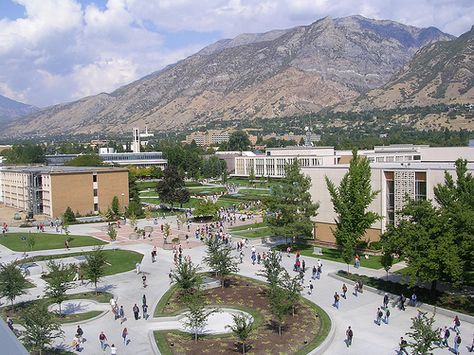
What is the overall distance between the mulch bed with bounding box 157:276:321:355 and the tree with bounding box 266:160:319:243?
13333 mm

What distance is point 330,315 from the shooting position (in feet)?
85.6

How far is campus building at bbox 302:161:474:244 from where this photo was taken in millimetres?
36969

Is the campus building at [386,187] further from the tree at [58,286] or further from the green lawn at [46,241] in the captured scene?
the tree at [58,286]

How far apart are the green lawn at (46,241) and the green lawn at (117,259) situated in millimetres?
4582

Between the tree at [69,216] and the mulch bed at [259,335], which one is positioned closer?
the mulch bed at [259,335]

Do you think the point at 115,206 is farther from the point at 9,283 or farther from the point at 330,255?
the point at 9,283

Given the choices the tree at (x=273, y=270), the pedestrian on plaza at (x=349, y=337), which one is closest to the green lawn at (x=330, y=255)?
the tree at (x=273, y=270)

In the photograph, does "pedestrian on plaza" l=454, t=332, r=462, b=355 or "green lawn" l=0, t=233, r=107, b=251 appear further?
"green lawn" l=0, t=233, r=107, b=251

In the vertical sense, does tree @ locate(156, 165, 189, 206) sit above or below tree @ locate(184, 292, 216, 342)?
above

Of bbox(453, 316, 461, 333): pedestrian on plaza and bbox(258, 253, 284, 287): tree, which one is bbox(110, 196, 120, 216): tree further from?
bbox(453, 316, 461, 333): pedestrian on plaza

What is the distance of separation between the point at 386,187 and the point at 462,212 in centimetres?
1438

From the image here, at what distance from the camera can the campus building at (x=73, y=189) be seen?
6500 cm

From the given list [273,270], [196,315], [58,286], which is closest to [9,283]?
[58,286]

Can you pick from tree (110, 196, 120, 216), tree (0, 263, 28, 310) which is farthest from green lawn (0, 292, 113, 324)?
tree (110, 196, 120, 216)
